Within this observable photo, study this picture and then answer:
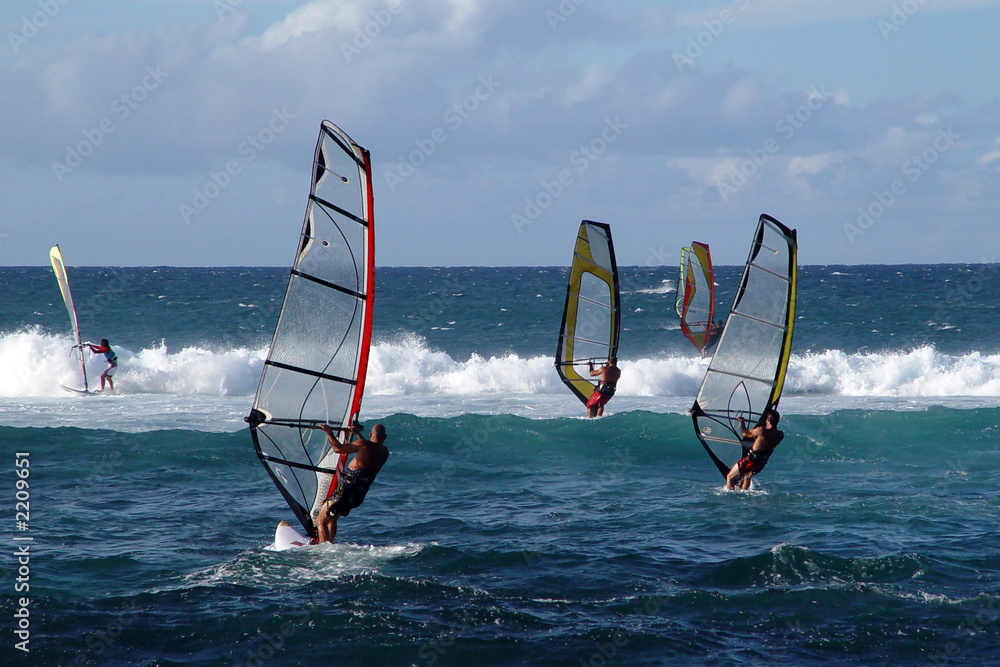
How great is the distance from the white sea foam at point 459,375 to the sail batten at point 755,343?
10.5 meters

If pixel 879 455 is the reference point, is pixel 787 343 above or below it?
above

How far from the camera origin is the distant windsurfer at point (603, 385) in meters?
14.8

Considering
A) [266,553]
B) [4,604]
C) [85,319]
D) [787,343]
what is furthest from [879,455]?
[85,319]

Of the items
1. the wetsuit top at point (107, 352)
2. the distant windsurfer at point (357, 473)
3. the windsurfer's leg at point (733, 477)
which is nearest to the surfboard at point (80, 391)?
the wetsuit top at point (107, 352)

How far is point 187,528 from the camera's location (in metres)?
8.81

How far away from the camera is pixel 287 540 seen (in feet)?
26.2

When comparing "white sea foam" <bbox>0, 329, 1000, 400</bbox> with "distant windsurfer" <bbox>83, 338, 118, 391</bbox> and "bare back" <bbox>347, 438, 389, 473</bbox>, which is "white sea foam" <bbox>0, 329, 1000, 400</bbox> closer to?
"distant windsurfer" <bbox>83, 338, 118, 391</bbox>

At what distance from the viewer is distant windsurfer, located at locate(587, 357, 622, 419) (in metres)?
14.8

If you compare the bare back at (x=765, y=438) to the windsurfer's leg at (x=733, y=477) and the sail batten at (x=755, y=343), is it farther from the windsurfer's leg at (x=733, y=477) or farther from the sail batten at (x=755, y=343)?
the windsurfer's leg at (x=733, y=477)

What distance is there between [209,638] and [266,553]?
5.98 feet

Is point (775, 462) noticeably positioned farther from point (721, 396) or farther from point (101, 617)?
point (101, 617)

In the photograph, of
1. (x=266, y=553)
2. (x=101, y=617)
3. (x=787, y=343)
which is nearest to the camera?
(x=101, y=617)

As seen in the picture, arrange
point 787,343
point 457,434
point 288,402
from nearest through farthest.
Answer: point 288,402
point 787,343
point 457,434

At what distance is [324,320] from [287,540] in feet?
6.96
